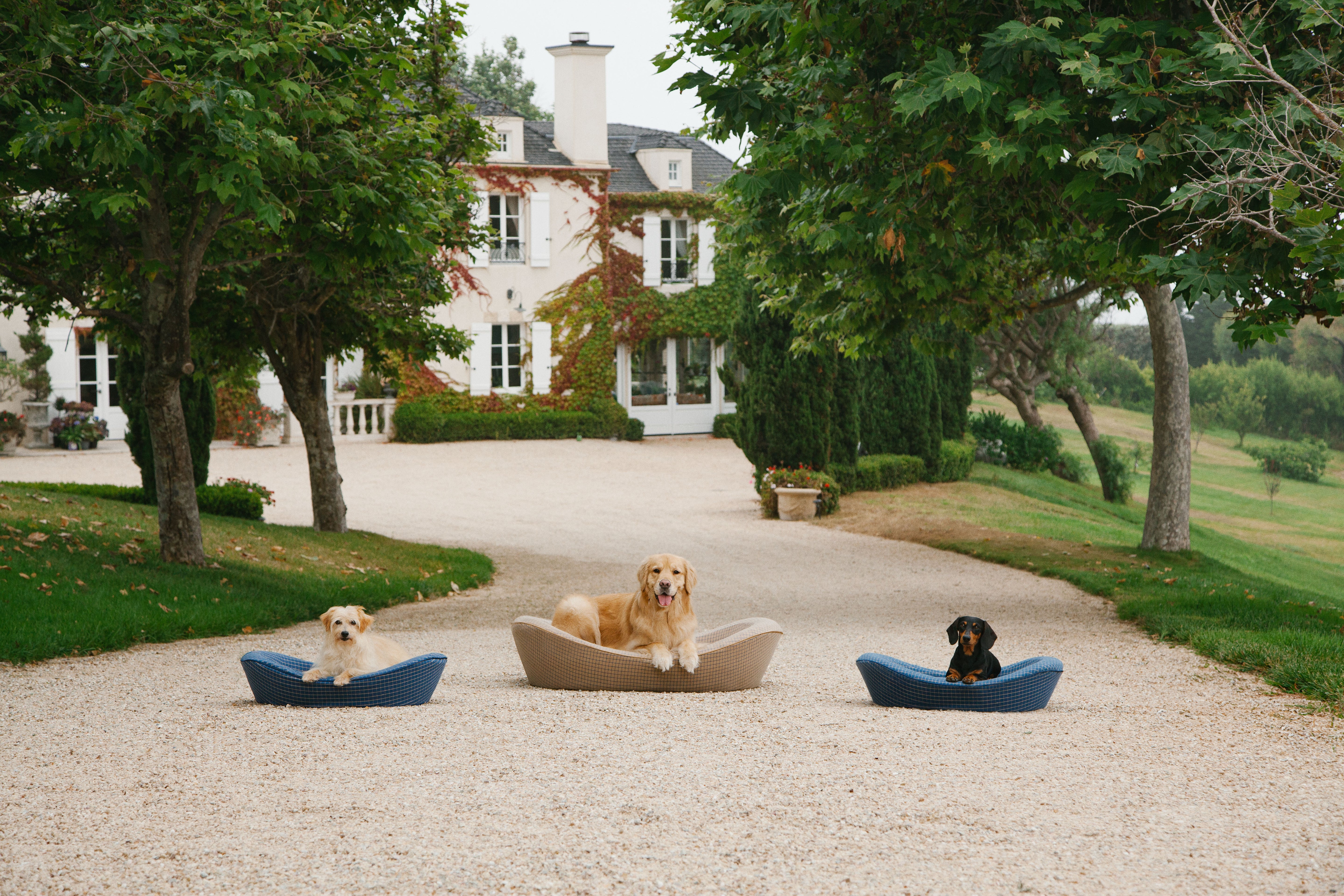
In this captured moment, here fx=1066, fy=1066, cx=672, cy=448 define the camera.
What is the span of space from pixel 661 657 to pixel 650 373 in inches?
895

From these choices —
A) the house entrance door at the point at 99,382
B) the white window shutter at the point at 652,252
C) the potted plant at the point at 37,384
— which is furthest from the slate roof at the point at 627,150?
the potted plant at the point at 37,384

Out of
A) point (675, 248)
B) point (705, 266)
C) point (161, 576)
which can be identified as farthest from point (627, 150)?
point (161, 576)

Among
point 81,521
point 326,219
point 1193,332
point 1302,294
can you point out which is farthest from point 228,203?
point 1193,332

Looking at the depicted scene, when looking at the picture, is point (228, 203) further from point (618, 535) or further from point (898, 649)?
point (618, 535)

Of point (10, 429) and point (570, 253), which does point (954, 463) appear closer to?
point (570, 253)

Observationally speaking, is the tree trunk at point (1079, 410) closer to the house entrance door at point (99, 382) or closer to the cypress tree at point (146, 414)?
the cypress tree at point (146, 414)

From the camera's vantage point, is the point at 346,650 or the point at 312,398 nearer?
the point at 346,650

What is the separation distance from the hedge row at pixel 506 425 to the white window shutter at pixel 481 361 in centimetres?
71

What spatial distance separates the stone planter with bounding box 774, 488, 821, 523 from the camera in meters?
16.2

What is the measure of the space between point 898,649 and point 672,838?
4391mm

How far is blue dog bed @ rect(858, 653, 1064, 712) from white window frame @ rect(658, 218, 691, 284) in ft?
75.1

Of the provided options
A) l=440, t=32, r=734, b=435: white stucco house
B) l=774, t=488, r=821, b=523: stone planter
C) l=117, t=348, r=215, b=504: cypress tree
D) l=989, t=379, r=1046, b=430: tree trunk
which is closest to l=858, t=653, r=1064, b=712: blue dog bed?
l=117, t=348, r=215, b=504: cypress tree

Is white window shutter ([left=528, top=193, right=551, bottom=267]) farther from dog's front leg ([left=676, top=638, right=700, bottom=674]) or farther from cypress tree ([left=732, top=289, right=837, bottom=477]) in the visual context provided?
dog's front leg ([left=676, top=638, right=700, bottom=674])

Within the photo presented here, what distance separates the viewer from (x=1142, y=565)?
458 inches
